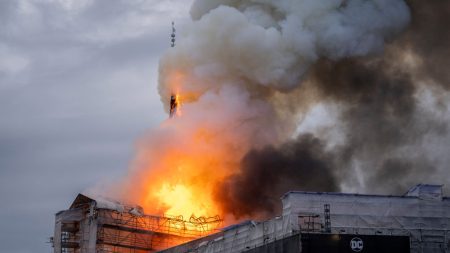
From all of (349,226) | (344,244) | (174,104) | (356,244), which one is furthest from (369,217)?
(174,104)

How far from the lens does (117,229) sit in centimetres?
15062

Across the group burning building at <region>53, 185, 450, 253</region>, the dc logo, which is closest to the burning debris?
burning building at <region>53, 185, 450, 253</region>

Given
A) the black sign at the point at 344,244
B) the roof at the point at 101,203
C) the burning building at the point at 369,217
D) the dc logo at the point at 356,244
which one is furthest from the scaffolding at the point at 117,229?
the dc logo at the point at 356,244

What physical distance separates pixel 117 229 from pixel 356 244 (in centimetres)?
4895

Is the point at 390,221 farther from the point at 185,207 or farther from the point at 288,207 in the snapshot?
the point at 185,207

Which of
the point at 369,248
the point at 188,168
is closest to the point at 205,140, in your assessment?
the point at 188,168

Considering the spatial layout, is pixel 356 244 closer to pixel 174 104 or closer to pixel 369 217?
pixel 369 217

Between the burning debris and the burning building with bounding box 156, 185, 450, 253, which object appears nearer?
the burning building with bounding box 156, 185, 450, 253

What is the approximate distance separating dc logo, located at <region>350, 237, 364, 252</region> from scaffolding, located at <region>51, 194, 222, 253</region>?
1667 inches

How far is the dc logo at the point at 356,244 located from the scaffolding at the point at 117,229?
4233 cm

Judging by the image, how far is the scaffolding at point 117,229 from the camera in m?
149

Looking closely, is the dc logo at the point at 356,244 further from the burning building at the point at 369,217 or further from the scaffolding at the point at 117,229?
the scaffolding at the point at 117,229

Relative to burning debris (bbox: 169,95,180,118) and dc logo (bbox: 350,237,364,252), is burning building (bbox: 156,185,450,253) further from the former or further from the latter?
burning debris (bbox: 169,95,180,118)

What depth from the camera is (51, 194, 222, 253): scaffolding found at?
149 meters
